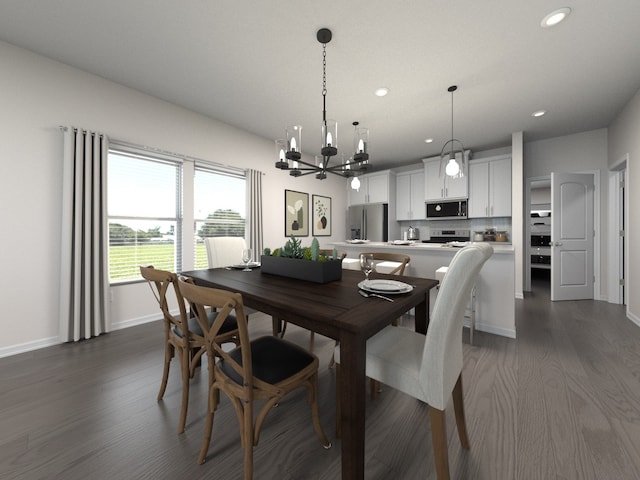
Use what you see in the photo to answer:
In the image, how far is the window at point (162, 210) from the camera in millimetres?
2928

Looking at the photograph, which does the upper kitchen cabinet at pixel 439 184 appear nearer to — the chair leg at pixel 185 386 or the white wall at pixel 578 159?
the white wall at pixel 578 159

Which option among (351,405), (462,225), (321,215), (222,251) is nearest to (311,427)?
(351,405)

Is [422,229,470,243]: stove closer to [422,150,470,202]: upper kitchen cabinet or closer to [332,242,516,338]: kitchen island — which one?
[422,150,470,202]: upper kitchen cabinet

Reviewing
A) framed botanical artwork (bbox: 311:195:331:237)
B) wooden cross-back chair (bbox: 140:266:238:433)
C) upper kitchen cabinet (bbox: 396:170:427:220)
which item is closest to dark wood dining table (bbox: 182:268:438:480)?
wooden cross-back chair (bbox: 140:266:238:433)

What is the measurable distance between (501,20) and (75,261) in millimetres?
4306

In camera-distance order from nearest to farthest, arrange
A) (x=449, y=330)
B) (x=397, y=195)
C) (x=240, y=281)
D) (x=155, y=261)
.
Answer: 1. (x=449, y=330)
2. (x=240, y=281)
3. (x=155, y=261)
4. (x=397, y=195)

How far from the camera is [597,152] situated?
4.05m

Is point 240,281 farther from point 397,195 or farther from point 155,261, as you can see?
point 397,195

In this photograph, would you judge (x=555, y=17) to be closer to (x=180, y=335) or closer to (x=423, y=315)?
(x=423, y=315)

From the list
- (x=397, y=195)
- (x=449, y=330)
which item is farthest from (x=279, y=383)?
(x=397, y=195)

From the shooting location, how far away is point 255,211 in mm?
4148

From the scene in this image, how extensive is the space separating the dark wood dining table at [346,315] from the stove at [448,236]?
13.9 feet

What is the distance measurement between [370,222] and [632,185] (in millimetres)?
3794

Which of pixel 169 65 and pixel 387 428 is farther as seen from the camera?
pixel 169 65
